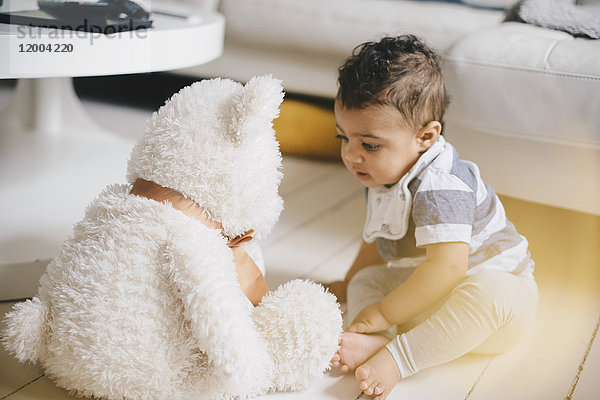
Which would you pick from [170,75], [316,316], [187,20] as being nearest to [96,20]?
[187,20]

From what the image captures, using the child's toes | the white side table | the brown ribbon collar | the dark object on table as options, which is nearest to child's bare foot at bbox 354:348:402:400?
the child's toes

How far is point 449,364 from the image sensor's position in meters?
0.85

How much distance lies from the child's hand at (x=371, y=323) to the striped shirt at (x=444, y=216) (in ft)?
0.34

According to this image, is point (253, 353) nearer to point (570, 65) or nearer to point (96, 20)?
point (96, 20)

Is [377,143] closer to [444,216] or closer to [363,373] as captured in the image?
[444,216]

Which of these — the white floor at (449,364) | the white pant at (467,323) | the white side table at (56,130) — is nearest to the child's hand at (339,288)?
the white floor at (449,364)

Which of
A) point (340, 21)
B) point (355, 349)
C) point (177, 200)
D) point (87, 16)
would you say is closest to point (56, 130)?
point (87, 16)

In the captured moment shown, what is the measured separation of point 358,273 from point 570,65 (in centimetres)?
47

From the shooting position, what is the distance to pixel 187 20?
3.60ft

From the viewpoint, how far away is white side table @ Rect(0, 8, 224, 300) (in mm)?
813

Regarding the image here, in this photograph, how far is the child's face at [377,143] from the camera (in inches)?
32.3

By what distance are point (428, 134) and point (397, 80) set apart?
93mm

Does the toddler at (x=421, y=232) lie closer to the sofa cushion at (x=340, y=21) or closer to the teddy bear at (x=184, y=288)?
the teddy bear at (x=184, y=288)

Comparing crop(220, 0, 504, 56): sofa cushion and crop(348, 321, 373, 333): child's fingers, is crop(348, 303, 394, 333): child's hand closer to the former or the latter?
crop(348, 321, 373, 333): child's fingers
